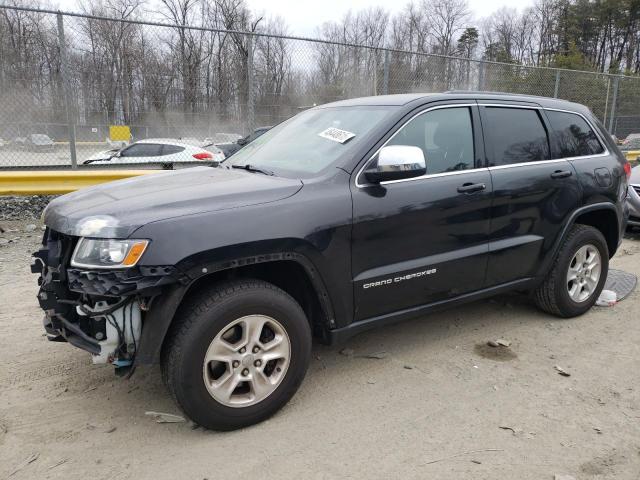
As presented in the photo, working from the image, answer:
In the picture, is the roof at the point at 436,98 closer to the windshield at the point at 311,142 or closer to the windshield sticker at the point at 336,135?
the windshield at the point at 311,142

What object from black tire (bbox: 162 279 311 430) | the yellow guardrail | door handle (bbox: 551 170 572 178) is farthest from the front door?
the yellow guardrail

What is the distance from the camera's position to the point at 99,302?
8.63 feet

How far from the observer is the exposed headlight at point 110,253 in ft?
8.27

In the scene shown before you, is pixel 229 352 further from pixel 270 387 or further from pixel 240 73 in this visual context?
pixel 240 73

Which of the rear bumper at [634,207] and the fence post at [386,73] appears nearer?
the rear bumper at [634,207]

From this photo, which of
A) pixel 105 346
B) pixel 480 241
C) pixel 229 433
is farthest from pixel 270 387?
pixel 480 241

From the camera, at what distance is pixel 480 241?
3.69 meters

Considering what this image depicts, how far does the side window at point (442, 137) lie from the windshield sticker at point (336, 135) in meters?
0.30

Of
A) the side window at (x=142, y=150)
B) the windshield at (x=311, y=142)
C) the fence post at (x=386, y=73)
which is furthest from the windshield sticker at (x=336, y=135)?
the fence post at (x=386, y=73)

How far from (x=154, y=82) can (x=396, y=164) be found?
6.86 m

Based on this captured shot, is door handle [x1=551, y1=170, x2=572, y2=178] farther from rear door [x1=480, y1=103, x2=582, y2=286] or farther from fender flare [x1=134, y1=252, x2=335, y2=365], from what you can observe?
fender flare [x1=134, y1=252, x2=335, y2=365]

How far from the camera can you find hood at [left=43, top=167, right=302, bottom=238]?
2615 mm

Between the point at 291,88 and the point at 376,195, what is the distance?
7.13 metres

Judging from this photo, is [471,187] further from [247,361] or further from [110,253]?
[110,253]
